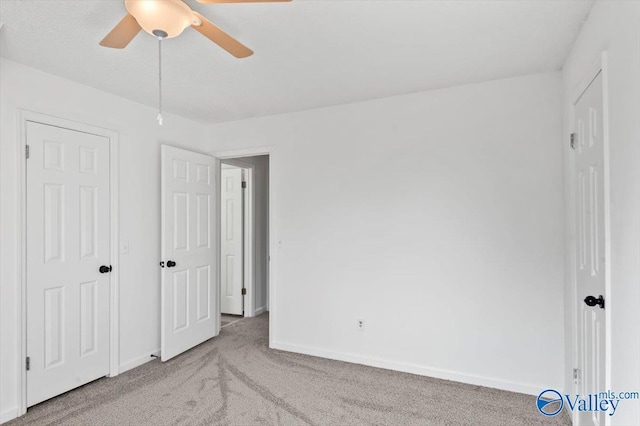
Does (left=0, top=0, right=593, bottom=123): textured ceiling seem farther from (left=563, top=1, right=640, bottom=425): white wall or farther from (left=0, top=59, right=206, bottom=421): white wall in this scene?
(left=563, top=1, right=640, bottom=425): white wall

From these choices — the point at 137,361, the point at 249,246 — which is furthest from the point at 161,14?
the point at 249,246

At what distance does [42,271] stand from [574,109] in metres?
3.83

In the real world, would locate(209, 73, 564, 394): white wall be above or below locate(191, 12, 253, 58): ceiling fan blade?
below

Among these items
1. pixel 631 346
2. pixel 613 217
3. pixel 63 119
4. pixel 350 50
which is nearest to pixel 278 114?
pixel 350 50

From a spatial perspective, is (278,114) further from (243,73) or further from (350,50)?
(350,50)

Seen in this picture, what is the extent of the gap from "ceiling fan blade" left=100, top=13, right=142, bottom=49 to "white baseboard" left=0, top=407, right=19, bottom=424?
2443 millimetres

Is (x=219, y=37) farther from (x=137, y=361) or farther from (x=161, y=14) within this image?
(x=137, y=361)

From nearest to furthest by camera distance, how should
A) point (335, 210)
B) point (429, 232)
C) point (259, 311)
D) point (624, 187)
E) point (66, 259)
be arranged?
point (624, 187)
point (66, 259)
point (429, 232)
point (335, 210)
point (259, 311)

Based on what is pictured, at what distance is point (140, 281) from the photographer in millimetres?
3359

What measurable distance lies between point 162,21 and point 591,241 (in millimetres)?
2410

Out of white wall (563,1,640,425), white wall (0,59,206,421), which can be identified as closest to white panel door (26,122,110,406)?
white wall (0,59,206,421)

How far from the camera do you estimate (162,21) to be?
5.02 feet

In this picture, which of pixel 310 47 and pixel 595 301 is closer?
pixel 595 301

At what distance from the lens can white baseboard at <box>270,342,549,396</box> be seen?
273 cm
